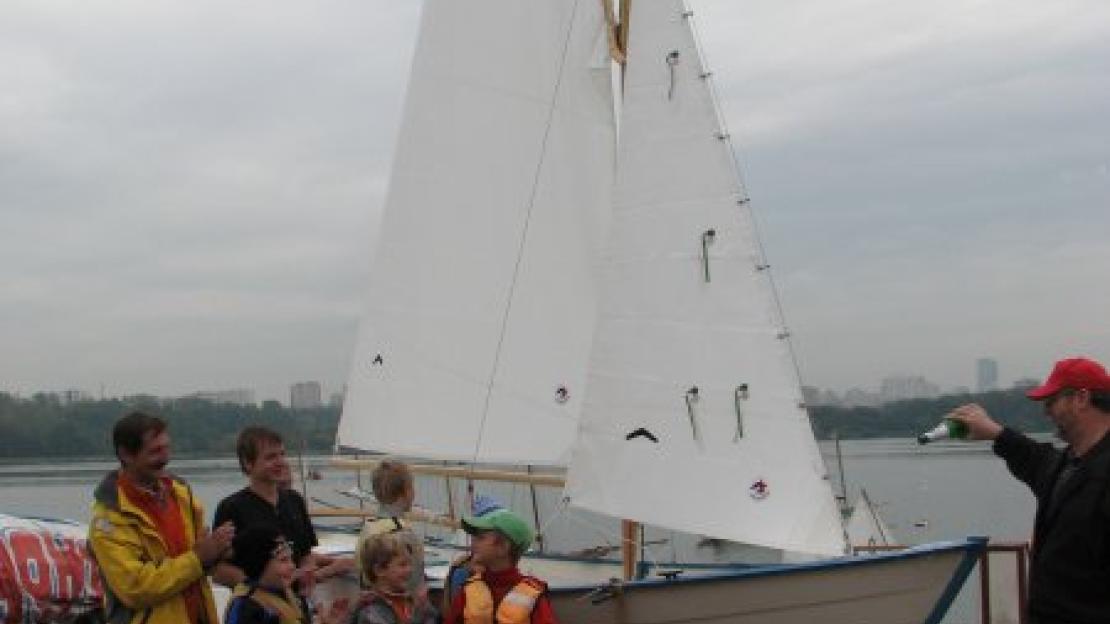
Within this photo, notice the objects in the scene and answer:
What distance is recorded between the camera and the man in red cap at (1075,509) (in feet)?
15.8

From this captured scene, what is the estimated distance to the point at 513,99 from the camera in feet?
47.7

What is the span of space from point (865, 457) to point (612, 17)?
126 meters

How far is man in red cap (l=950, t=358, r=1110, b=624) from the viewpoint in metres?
4.82

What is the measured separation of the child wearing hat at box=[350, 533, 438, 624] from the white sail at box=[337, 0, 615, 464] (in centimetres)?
739

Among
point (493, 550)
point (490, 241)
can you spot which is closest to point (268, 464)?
point (493, 550)

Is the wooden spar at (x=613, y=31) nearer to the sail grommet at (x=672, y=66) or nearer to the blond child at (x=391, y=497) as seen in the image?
the sail grommet at (x=672, y=66)

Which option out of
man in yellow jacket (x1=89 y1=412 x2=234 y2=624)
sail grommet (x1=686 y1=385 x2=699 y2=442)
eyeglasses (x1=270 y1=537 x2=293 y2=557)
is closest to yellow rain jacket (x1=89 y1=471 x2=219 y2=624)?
man in yellow jacket (x1=89 y1=412 x2=234 y2=624)

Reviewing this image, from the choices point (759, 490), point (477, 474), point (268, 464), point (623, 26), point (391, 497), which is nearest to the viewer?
point (268, 464)

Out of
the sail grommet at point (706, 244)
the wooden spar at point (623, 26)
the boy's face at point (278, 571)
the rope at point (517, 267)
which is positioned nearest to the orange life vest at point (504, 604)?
the boy's face at point (278, 571)

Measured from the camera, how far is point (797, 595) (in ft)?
26.7

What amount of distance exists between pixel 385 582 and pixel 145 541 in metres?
1.00

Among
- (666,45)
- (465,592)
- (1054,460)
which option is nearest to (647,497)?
(666,45)

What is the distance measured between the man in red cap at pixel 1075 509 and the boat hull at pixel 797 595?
2.81 metres

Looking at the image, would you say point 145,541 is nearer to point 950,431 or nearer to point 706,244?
point 950,431
